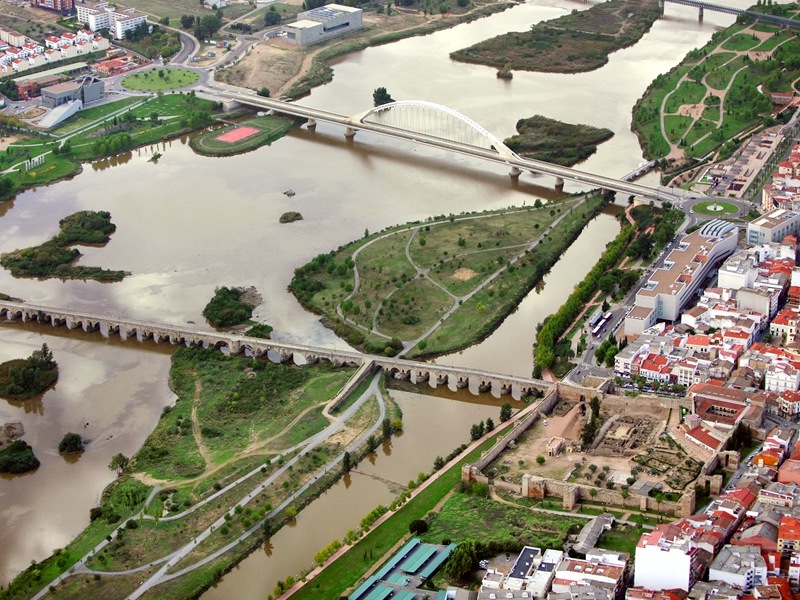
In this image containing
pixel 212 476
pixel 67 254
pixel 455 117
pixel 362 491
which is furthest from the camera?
pixel 455 117

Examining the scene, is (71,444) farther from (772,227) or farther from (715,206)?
(715,206)

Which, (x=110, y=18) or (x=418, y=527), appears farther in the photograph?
(x=110, y=18)

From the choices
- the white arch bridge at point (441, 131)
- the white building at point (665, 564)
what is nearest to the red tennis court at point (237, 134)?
the white arch bridge at point (441, 131)

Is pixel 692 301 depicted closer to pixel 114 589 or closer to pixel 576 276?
pixel 576 276

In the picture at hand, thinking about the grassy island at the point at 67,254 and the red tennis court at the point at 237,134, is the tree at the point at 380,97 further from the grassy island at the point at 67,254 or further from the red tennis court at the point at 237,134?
the grassy island at the point at 67,254

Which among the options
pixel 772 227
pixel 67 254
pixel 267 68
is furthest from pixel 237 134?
pixel 772 227

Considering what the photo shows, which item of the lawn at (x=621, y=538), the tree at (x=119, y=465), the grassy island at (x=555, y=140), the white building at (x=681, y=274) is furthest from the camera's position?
the grassy island at (x=555, y=140)

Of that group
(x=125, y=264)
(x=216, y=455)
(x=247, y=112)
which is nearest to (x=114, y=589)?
(x=216, y=455)

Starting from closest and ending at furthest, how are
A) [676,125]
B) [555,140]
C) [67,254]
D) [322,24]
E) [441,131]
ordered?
[67,254] → [555,140] → [676,125] → [441,131] → [322,24]
